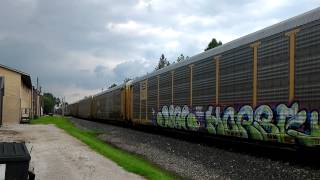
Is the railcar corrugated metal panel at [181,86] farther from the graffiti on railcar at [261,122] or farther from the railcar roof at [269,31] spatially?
the railcar roof at [269,31]

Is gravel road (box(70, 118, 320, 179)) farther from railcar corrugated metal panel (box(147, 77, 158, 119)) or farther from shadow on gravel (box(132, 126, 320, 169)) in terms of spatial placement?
railcar corrugated metal panel (box(147, 77, 158, 119))

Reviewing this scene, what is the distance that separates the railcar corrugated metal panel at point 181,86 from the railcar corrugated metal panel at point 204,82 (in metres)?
0.75

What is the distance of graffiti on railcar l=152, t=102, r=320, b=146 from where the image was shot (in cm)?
1136

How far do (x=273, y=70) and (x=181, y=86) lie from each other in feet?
28.2

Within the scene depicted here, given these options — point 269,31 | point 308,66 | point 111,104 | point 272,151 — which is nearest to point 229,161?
point 272,151

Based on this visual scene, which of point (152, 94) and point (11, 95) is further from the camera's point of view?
point (11, 95)

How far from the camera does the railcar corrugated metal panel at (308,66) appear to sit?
11.1 meters

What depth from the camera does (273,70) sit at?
511 inches

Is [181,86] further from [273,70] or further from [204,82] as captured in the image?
[273,70]

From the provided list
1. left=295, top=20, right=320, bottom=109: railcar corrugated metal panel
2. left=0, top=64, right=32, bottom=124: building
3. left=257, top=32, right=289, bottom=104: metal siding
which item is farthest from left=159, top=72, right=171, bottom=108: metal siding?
left=0, top=64, right=32, bottom=124: building

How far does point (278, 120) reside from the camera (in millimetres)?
12562

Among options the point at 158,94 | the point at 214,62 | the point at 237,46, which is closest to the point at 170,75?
the point at 158,94

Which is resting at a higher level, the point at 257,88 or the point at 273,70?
the point at 273,70

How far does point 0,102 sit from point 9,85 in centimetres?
784
